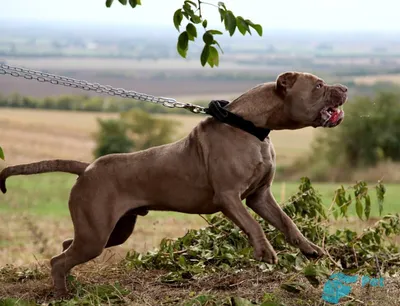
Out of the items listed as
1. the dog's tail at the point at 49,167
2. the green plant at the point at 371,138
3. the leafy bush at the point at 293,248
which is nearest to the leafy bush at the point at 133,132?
the green plant at the point at 371,138

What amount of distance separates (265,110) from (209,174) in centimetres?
50

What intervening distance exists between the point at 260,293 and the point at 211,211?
1.96 ft

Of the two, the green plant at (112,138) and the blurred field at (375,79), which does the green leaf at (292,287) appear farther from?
the green plant at (112,138)

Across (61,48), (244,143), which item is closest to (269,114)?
(244,143)

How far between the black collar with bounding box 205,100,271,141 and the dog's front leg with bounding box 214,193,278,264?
0.39 meters

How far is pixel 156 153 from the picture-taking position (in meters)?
4.95

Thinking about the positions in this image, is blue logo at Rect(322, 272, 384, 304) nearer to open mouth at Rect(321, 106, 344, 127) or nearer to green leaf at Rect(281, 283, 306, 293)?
green leaf at Rect(281, 283, 306, 293)

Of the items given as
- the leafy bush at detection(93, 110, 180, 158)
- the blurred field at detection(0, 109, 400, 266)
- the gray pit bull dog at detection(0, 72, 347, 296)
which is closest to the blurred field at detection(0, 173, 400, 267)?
the blurred field at detection(0, 109, 400, 266)

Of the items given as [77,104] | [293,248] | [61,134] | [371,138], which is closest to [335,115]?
[293,248]

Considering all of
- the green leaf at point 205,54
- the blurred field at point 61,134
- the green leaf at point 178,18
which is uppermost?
the green leaf at point 178,18

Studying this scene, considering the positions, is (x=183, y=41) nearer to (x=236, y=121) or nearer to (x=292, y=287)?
(x=236, y=121)

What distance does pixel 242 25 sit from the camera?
474 cm

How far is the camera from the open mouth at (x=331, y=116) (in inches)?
179

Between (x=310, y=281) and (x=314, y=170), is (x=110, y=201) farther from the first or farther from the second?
(x=314, y=170)
